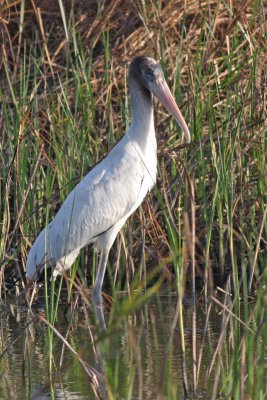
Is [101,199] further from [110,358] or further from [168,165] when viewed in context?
[110,358]

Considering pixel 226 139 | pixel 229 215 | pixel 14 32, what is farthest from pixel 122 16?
pixel 229 215

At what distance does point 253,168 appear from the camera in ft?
19.9

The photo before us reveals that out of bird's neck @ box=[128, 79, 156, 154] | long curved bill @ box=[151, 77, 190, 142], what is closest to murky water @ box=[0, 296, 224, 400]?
bird's neck @ box=[128, 79, 156, 154]

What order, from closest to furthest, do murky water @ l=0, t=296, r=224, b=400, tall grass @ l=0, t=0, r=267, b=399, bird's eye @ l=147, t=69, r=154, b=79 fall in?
murky water @ l=0, t=296, r=224, b=400, tall grass @ l=0, t=0, r=267, b=399, bird's eye @ l=147, t=69, r=154, b=79

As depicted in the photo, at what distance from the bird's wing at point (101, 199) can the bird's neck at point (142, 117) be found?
90mm

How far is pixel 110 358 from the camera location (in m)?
4.68

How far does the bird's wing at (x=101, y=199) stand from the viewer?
18.1 feet

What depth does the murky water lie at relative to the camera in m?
4.11

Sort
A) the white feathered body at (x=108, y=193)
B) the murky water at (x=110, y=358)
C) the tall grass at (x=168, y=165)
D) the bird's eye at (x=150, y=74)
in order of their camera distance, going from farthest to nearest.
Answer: the bird's eye at (x=150, y=74)
the white feathered body at (x=108, y=193)
the tall grass at (x=168, y=165)
the murky water at (x=110, y=358)

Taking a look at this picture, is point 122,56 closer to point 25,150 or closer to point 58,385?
point 25,150

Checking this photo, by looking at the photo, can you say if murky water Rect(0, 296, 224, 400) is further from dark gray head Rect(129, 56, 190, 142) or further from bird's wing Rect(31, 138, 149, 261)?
dark gray head Rect(129, 56, 190, 142)

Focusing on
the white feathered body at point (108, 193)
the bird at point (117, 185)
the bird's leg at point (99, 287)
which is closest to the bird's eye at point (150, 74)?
the bird at point (117, 185)

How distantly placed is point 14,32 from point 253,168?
271 cm

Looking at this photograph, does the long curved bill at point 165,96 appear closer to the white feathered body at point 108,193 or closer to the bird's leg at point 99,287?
the white feathered body at point 108,193
